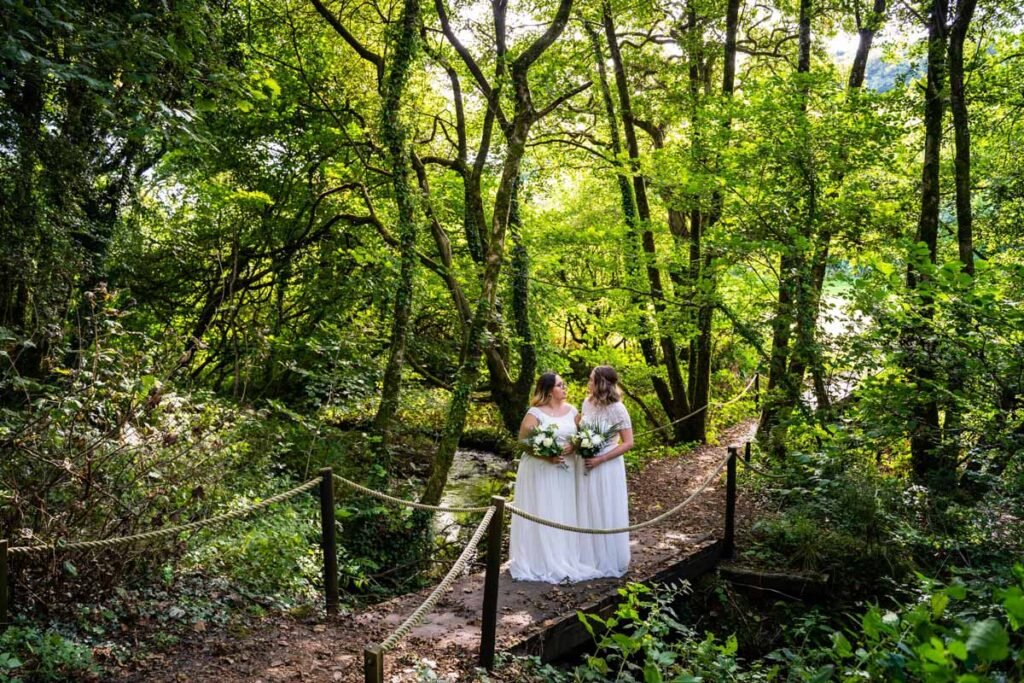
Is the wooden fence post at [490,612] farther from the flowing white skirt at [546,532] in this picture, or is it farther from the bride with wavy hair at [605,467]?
the bride with wavy hair at [605,467]

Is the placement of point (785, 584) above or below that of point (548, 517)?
below

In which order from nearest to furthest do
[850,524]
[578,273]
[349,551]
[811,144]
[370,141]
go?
[850,524] < [349,551] < [811,144] < [370,141] < [578,273]

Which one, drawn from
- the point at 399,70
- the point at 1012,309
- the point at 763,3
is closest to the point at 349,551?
the point at 399,70

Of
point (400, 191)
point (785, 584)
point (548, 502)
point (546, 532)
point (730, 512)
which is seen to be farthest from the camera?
point (400, 191)

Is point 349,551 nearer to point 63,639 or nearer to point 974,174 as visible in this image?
point 63,639

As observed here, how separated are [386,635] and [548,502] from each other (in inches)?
92.7

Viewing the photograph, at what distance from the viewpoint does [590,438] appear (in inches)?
283

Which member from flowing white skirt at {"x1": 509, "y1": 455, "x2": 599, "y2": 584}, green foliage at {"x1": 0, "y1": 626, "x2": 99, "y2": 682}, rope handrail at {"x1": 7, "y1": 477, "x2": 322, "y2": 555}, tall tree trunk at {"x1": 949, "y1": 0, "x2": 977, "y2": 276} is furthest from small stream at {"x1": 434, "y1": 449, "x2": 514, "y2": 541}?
tall tree trunk at {"x1": 949, "y1": 0, "x2": 977, "y2": 276}

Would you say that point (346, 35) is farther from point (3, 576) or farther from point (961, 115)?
point (3, 576)

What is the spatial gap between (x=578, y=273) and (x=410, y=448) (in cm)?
696

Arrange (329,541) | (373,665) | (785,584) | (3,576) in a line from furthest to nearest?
(785,584), (329,541), (3,576), (373,665)

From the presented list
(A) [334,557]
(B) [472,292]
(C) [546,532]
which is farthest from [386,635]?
(B) [472,292]

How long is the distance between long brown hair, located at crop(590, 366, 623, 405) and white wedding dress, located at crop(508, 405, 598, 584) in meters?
0.31

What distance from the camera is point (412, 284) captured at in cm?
1102
